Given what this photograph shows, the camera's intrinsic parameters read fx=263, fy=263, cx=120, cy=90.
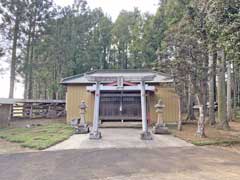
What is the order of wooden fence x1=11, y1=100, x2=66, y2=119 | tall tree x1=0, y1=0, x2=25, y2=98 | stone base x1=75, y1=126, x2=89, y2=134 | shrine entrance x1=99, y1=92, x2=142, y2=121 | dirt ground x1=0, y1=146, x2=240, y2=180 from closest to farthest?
dirt ground x1=0, y1=146, x2=240, y2=180 < stone base x1=75, y1=126, x2=89, y2=134 < shrine entrance x1=99, y1=92, x2=142, y2=121 < wooden fence x1=11, y1=100, x2=66, y2=119 < tall tree x1=0, y1=0, x2=25, y2=98

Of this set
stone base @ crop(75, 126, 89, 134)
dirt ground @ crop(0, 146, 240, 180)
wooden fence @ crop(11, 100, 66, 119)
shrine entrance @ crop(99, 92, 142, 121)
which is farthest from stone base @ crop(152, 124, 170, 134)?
wooden fence @ crop(11, 100, 66, 119)

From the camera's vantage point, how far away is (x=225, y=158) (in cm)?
652

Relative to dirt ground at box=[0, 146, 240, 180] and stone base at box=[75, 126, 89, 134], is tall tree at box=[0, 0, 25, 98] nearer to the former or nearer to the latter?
stone base at box=[75, 126, 89, 134]

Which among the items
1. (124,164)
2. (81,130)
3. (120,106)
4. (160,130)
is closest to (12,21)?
(120,106)

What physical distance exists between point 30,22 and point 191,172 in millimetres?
21635

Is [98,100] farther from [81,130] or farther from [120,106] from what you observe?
[120,106]

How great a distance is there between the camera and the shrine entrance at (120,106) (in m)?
13.9

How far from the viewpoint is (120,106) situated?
14.0 meters

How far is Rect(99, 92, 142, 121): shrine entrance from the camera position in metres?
13.9

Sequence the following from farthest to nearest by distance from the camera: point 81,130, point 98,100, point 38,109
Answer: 1. point 38,109
2. point 81,130
3. point 98,100

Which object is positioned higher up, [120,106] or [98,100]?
[98,100]

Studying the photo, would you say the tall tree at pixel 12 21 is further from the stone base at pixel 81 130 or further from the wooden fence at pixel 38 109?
the stone base at pixel 81 130

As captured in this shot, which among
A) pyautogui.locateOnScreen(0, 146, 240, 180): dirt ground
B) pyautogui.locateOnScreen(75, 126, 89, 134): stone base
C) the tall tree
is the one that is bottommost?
pyautogui.locateOnScreen(0, 146, 240, 180): dirt ground

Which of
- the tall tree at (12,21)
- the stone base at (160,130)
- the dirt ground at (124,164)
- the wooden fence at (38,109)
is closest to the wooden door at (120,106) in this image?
the stone base at (160,130)
